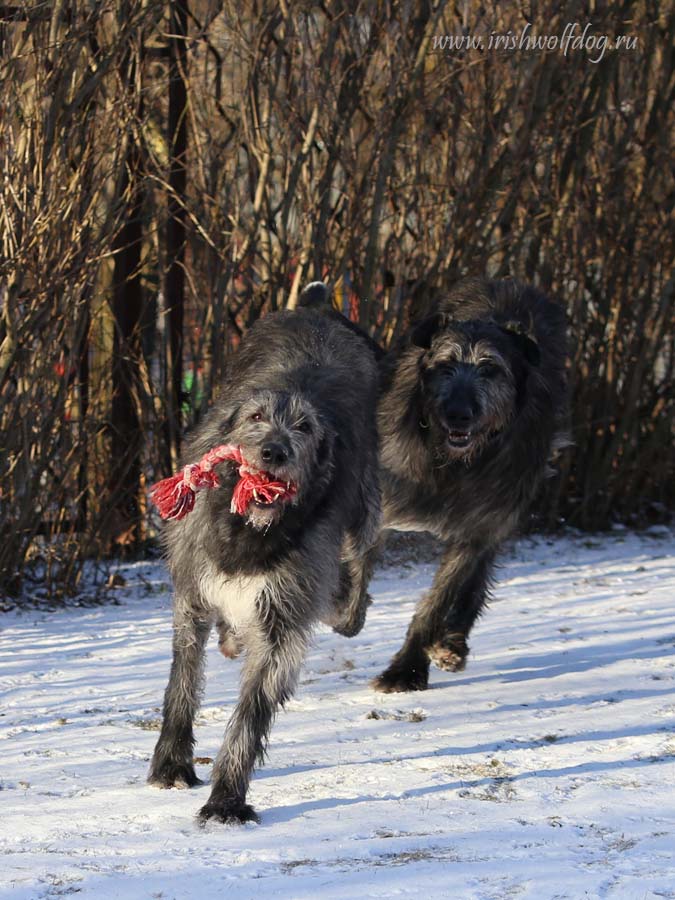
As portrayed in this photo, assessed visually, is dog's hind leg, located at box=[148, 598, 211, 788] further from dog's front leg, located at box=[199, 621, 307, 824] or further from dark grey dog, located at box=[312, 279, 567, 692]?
dark grey dog, located at box=[312, 279, 567, 692]

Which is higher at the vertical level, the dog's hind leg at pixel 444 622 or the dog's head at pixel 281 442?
the dog's head at pixel 281 442

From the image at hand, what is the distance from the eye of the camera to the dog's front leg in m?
3.91

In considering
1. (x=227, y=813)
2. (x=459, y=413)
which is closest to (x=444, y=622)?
(x=459, y=413)

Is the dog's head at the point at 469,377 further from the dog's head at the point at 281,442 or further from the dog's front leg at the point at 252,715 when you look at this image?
the dog's front leg at the point at 252,715

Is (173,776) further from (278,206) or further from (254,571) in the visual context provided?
(278,206)

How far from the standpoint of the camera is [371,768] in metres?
4.41

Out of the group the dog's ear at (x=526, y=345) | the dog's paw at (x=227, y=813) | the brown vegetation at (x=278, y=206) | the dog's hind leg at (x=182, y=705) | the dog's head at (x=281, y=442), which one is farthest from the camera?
the brown vegetation at (x=278, y=206)

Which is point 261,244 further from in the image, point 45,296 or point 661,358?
point 661,358

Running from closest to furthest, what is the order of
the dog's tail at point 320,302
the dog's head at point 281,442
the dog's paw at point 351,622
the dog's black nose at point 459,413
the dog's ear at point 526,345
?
the dog's head at point 281,442
the dog's black nose at point 459,413
the dog's ear at point 526,345
the dog's paw at point 351,622
the dog's tail at point 320,302

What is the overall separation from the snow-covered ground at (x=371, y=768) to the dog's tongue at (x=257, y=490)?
3.05ft

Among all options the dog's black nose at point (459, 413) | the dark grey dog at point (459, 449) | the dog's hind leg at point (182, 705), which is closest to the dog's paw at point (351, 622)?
the dark grey dog at point (459, 449)

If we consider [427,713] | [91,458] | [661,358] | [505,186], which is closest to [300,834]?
[427,713]

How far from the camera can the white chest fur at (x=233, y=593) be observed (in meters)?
4.10

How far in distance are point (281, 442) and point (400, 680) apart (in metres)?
1.76
